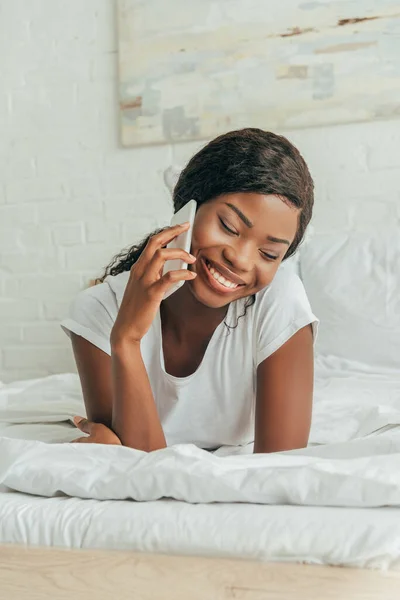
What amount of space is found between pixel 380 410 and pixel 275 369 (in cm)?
31

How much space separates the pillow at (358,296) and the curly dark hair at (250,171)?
0.87m

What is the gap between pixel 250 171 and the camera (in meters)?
1.36

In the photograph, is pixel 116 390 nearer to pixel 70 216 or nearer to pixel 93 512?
pixel 93 512

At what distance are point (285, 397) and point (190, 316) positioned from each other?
0.91 feet

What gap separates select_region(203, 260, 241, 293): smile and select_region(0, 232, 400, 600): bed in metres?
0.33

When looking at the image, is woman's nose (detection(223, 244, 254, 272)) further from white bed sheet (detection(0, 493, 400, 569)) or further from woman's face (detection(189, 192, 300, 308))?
white bed sheet (detection(0, 493, 400, 569))

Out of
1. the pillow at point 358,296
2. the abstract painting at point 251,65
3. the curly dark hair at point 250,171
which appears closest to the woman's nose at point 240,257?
the curly dark hair at point 250,171

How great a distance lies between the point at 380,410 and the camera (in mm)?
1583

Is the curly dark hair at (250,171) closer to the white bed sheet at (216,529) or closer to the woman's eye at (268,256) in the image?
the woman's eye at (268,256)

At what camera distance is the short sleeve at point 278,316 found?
4.65 ft

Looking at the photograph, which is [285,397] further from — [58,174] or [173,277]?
[58,174]

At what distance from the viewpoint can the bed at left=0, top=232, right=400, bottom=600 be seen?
81cm

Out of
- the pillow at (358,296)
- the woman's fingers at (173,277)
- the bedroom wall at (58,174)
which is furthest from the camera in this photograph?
the bedroom wall at (58,174)

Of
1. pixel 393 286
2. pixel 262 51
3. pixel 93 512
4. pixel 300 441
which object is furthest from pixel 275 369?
pixel 262 51
